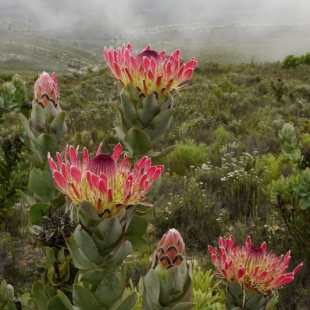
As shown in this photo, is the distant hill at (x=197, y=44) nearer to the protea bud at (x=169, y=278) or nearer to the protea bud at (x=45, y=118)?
the protea bud at (x=45, y=118)

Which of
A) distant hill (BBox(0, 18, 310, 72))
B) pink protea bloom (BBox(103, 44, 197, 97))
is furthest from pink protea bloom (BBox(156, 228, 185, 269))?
distant hill (BBox(0, 18, 310, 72))

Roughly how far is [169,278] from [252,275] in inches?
17.7

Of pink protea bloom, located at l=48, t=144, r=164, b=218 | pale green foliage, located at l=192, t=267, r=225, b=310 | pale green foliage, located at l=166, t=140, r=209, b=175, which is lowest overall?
pale green foliage, located at l=192, t=267, r=225, b=310

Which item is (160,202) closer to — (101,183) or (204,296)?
(204,296)

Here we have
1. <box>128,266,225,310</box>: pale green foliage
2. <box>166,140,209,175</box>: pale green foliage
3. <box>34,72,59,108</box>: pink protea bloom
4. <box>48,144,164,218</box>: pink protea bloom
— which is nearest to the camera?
<box>48,144,164,218</box>: pink protea bloom

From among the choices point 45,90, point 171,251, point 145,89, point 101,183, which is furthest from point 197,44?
point 101,183

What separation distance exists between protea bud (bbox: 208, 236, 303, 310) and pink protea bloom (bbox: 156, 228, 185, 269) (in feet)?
1.18

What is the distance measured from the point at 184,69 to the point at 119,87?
258 millimetres

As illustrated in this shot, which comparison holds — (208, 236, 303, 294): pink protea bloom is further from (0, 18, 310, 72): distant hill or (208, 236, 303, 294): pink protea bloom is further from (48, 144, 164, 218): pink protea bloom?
(0, 18, 310, 72): distant hill

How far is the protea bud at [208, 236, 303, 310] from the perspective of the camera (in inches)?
59.3

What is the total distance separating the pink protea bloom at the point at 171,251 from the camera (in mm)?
1232

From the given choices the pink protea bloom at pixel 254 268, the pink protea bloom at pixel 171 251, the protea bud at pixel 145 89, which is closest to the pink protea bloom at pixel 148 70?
the protea bud at pixel 145 89

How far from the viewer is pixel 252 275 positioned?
1528mm

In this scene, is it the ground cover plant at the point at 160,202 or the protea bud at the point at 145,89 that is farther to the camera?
the protea bud at the point at 145,89
